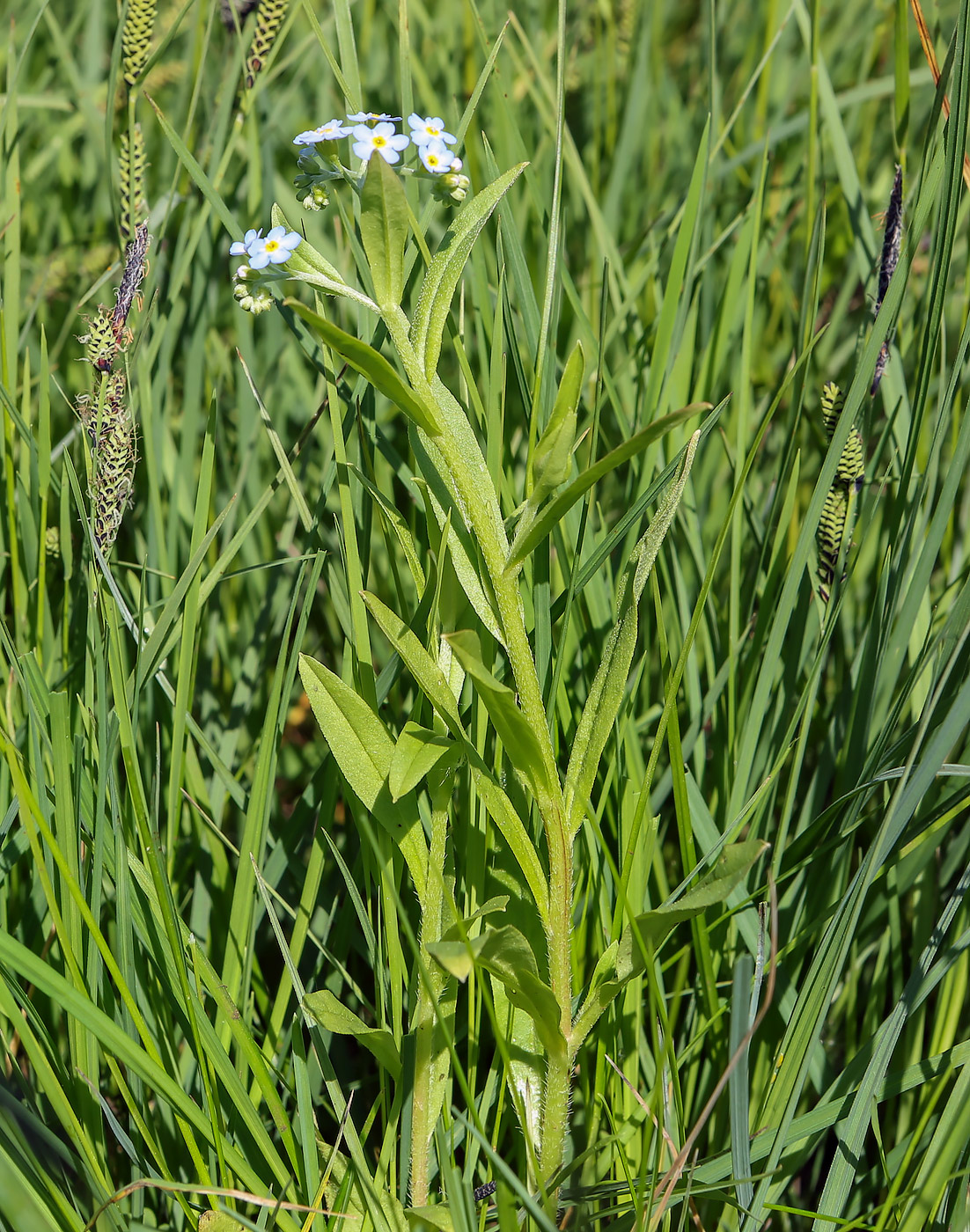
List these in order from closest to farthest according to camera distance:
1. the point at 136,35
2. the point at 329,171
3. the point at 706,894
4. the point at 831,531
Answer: the point at 706,894 < the point at 329,171 < the point at 831,531 < the point at 136,35

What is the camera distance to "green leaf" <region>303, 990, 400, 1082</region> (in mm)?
731

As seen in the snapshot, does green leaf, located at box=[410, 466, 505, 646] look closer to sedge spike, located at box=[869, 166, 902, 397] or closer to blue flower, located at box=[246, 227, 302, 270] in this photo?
blue flower, located at box=[246, 227, 302, 270]

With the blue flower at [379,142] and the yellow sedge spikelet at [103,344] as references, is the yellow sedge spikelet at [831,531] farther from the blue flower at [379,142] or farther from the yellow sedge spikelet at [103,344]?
the yellow sedge spikelet at [103,344]

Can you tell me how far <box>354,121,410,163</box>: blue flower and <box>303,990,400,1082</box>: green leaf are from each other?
587 mm

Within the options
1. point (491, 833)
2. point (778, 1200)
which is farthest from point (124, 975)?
point (778, 1200)

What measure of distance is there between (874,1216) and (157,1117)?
24.5 inches

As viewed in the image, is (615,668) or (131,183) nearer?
(615,668)

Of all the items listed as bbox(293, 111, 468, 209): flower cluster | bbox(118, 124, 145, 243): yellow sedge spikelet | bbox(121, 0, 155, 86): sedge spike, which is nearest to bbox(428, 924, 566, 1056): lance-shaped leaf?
bbox(293, 111, 468, 209): flower cluster

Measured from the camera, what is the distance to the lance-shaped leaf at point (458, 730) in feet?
2.27

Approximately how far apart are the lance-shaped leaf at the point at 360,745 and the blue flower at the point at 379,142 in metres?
0.35

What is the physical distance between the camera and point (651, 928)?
0.67 meters

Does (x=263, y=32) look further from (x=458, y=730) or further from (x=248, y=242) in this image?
(x=458, y=730)

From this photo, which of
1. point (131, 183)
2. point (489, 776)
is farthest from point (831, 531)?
point (131, 183)

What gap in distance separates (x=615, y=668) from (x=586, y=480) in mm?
151
